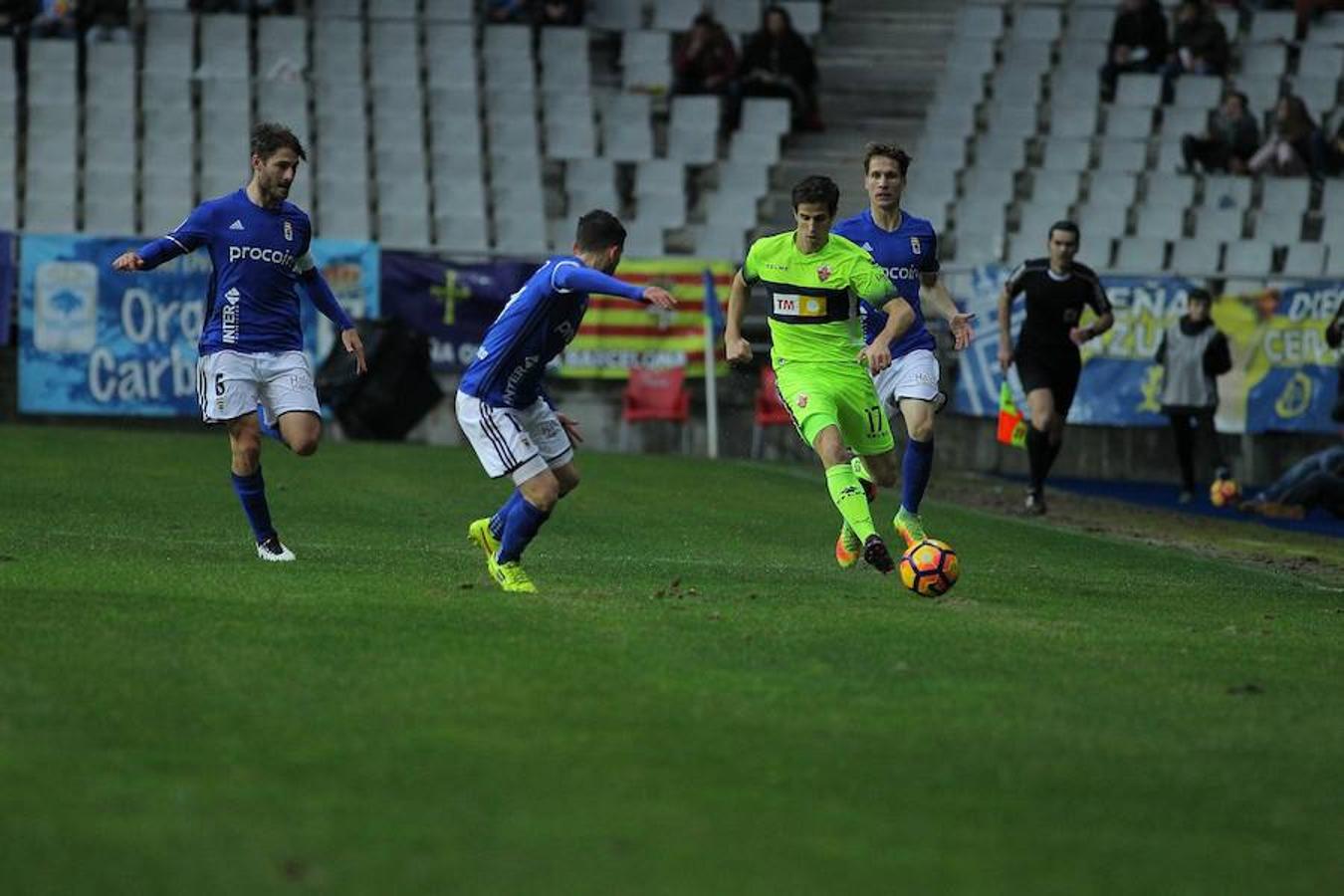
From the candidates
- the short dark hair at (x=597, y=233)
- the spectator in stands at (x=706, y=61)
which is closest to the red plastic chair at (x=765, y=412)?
the spectator in stands at (x=706, y=61)

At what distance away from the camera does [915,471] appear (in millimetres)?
13266

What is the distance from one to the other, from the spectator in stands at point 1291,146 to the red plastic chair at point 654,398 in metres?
7.95

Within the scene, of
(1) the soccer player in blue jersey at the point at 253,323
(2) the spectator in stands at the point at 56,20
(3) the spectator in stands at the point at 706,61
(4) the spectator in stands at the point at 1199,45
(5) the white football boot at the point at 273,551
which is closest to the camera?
(5) the white football boot at the point at 273,551

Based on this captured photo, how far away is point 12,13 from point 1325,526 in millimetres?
17461

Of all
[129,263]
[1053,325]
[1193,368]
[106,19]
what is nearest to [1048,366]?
[1053,325]

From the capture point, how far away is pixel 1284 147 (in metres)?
28.2

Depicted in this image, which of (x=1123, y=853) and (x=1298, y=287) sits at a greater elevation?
(x=1298, y=287)

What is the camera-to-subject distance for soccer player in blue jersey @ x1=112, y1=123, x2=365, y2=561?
1151cm

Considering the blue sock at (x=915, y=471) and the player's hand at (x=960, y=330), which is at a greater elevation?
the player's hand at (x=960, y=330)

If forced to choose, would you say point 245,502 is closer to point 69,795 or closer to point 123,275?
point 69,795

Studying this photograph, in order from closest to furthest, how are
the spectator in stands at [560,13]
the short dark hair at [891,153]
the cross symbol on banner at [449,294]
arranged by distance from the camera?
the short dark hair at [891,153], the cross symbol on banner at [449,294], the spectator in stands at [560,13]

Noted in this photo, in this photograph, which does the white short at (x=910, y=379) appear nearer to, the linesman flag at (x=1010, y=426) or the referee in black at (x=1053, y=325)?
the referee in black at (x=1053, y=325)

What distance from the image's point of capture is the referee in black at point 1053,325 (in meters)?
17.5

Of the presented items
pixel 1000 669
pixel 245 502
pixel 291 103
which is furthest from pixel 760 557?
pixel 291 103
